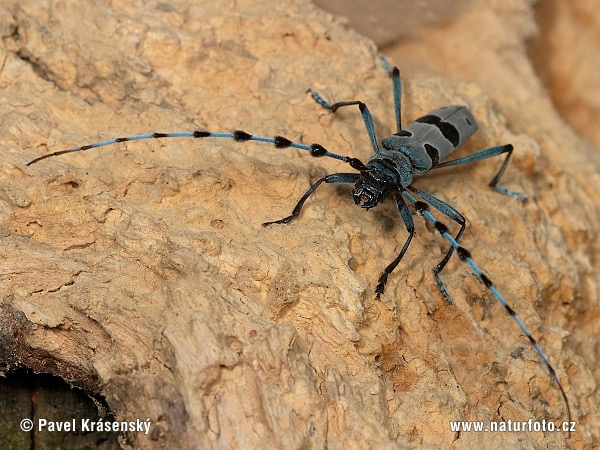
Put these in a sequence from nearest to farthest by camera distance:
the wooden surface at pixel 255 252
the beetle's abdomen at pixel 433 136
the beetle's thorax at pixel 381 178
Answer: the wooden surface at pixel 255 252 → the beetle's thorax at pixel 381 178 → the beetle's abdomen at pixel 433 136

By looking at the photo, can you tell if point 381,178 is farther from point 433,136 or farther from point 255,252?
point 255,252

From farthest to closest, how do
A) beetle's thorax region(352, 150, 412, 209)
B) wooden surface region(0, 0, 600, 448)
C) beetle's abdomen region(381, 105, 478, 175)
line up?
beetle's abdomen region(381, 105, 478, 175), beetle's thorax region(352, 150, 412, 209), wooden surface region(0, 0, 600, 448)

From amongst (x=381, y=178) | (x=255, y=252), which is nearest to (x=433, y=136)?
(x=381, y=178)

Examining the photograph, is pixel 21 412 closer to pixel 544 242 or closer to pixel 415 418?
pixel 415 418

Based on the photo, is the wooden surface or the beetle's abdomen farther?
the beetle's abdomen

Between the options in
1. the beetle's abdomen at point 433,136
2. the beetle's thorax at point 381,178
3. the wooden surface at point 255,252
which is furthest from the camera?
the beetle's abdomen at point 433,136

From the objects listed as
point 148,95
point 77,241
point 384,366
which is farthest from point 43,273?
point 384,366
